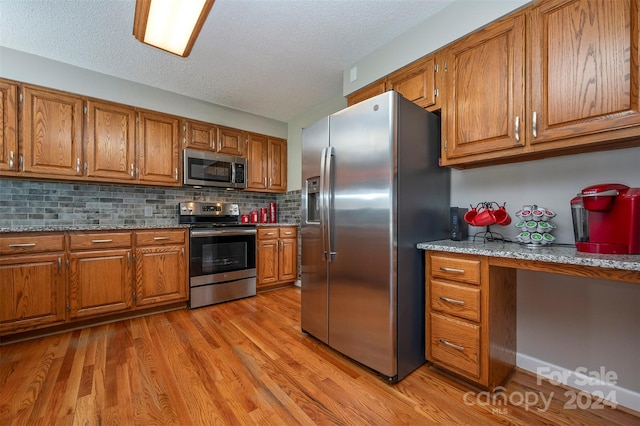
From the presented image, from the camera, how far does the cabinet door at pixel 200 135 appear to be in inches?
134

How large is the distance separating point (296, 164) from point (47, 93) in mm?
2769

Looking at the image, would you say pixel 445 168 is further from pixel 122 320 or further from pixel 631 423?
pixel 122 320

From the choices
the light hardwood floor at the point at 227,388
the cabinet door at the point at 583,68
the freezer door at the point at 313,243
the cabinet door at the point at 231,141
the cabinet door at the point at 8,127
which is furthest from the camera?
the cabinet door at the point at 231,141

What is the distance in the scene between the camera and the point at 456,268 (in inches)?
64.9

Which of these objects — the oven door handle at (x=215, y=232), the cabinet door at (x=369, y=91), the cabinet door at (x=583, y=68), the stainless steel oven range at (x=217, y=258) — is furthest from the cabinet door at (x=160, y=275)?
the cabinet door at (x=583, y=68)

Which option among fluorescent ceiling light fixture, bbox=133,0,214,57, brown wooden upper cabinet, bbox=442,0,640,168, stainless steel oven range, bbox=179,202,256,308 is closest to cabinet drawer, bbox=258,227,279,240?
stainless steel oven range, bbox=179,202,256,308

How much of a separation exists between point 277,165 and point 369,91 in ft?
6.73

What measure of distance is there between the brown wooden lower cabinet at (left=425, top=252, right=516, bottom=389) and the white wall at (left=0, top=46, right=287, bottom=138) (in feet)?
10.6

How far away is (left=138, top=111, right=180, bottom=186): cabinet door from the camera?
10.1ft

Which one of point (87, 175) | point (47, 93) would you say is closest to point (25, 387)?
point (87, 175)

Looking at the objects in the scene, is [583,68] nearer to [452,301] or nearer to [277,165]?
[452,301]

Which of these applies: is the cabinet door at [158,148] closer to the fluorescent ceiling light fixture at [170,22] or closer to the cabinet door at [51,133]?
Answer: the cabinet door at [51,133]

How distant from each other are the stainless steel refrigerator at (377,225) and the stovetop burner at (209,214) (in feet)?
5.92

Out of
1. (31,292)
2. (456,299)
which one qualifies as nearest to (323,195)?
(456,299)
